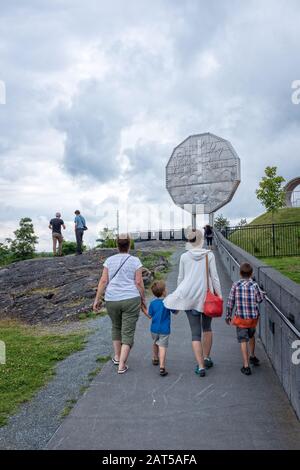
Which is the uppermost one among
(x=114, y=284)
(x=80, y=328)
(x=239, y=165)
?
(x=239, y=165)

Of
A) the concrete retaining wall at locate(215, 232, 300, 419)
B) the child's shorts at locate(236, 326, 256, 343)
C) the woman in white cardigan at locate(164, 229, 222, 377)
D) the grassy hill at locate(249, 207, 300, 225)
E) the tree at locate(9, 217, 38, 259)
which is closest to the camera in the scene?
the concrete retaining wall at locate(215, 232, 300, 419)

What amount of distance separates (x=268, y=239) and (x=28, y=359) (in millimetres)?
19915

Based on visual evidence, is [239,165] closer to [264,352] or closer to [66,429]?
[264,352]

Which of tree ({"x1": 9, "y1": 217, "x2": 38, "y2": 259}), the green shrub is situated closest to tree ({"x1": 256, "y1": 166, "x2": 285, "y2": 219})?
the green shrub

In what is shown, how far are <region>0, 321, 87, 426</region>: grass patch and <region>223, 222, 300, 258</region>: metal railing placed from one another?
50.1 feet

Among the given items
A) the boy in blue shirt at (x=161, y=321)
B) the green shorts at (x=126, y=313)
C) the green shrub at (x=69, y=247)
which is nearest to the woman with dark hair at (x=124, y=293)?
the green shorts at (x=126, y=313)

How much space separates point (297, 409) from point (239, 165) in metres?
27.8

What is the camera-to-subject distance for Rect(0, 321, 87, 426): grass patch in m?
6.22

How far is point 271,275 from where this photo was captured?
7281 millimetres

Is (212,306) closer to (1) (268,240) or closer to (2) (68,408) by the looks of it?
(2) (68,408)

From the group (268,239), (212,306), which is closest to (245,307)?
(212,306)

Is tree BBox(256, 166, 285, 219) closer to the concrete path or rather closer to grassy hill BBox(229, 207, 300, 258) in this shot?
grassy hill BBox(229, 207, 300, 258)

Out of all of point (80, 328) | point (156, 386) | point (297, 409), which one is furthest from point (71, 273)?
point (297, 409)

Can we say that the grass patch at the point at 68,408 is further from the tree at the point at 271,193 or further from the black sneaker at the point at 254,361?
the tree at the point at 271,193
